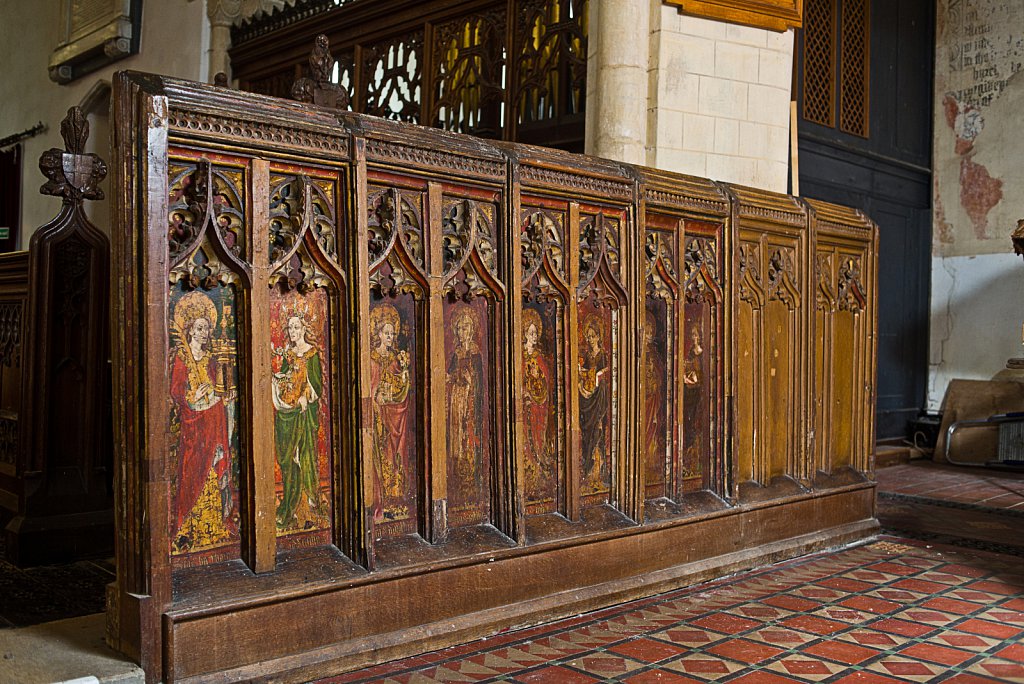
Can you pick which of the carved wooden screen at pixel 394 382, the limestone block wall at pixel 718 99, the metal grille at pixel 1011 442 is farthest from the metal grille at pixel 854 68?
the carved wooden screen at pixel 394 382

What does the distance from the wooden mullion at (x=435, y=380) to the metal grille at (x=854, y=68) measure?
18.0 feet

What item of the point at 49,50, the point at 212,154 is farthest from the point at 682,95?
the point at 49,50

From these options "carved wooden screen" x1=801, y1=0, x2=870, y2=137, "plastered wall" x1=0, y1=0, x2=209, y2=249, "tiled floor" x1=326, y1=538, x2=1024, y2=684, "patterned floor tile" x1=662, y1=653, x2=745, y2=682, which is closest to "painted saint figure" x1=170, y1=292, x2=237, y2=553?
"tiled floor" x1=326, y1=538, x2=1024, y2=684

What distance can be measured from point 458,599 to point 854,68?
6.29 metres

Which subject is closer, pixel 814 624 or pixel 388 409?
pixel 388 409

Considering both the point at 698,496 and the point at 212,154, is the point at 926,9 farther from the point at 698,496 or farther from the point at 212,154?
the point at 212,154

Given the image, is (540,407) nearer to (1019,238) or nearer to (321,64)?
(321,64)

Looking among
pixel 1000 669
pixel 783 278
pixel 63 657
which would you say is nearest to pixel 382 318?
pixel 63 657

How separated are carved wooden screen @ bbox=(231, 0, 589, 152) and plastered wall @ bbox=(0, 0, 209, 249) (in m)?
1.47

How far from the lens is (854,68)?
24.7 feet

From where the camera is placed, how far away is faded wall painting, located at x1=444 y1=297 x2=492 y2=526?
9.48ft

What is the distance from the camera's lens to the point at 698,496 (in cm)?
370

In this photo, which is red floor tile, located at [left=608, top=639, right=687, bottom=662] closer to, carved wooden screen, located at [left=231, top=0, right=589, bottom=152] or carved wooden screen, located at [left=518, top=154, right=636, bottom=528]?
carved wooden screen, located at [left=518, top=154, right=636, bottom=528]

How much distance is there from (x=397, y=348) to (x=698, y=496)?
154 cm
